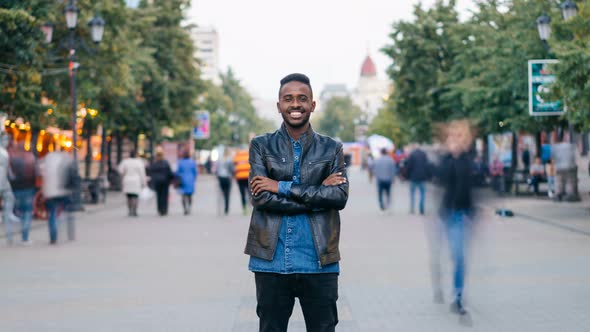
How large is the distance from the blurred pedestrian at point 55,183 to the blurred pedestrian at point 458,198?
918cm

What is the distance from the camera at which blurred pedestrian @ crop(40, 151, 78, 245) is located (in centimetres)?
1622

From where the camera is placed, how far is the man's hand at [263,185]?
15.4 feet

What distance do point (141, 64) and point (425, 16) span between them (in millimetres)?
17051

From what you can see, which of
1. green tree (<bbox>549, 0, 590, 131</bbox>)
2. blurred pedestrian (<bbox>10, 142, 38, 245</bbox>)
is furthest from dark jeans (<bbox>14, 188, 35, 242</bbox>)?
green tree (<bbox>549, 0, 590, 131</bbox>)

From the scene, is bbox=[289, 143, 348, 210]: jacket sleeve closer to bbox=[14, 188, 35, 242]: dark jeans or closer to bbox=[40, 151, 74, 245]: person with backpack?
bbox=[40, 151, 74, 245]: person with backpack

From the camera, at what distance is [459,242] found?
28.2 feet

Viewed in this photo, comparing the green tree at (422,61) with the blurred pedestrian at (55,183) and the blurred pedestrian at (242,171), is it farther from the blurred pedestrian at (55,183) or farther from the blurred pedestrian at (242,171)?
the blurred pedestrian at (55,183)

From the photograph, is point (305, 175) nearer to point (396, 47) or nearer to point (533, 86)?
point (533, 86)

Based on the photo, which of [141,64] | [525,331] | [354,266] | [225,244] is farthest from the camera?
[141,64]

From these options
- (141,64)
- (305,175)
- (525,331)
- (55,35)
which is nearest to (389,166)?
(55,35)

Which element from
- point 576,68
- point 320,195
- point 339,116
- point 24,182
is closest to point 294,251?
point 320,195

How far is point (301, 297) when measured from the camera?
4785 millimetres

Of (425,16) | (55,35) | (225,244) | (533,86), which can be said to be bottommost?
(225,244)

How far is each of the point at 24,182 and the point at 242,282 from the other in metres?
7.06
